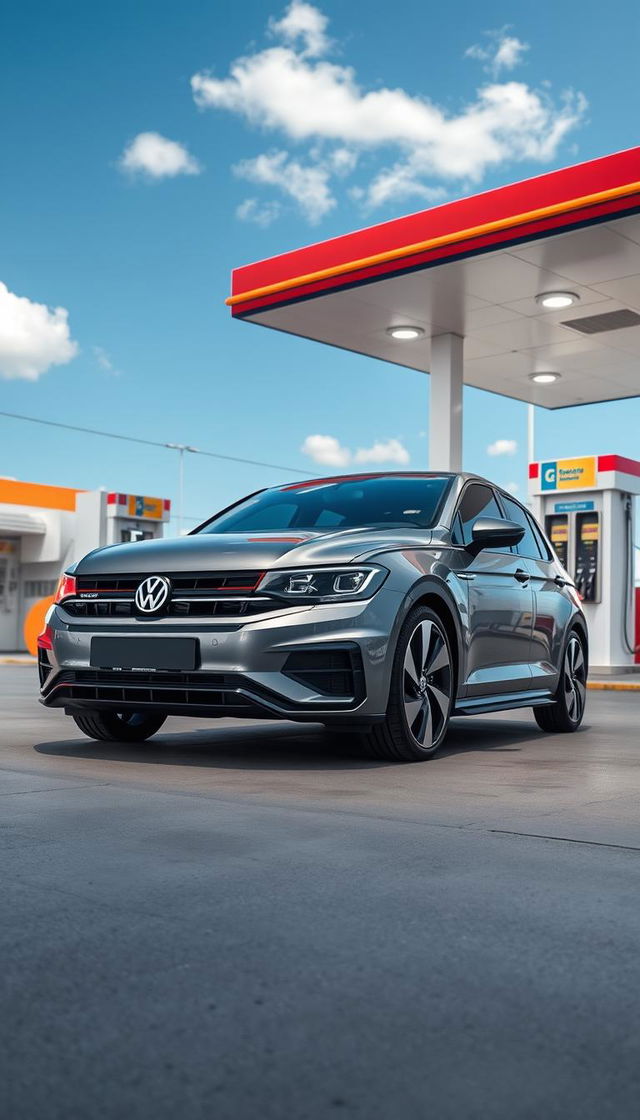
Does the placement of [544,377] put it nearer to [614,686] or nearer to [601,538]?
[601,538]

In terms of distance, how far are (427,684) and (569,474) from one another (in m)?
15.0

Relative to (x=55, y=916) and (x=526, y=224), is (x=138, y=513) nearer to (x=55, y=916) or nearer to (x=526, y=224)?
(x=526, y=224)

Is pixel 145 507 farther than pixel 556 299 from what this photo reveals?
Yes

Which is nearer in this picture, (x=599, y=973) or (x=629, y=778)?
(x=599, y=973)

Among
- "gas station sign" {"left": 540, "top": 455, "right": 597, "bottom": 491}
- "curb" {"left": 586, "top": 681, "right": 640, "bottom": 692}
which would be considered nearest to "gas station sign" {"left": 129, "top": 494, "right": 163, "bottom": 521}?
"gas station sign" {"left": 540, "top": 455, "right": 597, "bottom": 491}

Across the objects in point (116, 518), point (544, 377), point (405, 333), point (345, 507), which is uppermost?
point (405, 333)

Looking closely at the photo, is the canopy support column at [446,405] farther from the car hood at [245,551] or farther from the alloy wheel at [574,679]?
the car hood at [245,551]

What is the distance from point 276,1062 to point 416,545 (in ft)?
14.2

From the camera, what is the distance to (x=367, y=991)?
2375 millimetres

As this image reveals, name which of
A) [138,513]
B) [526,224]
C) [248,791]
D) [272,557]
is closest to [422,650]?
[272,557]

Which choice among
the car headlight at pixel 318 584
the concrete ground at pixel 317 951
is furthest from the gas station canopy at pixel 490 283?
the concrete ground at pixel 317 951

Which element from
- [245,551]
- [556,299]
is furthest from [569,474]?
[245,551]

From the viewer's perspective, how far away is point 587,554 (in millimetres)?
20484

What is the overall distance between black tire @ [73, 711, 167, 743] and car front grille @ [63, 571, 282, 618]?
0.77m
